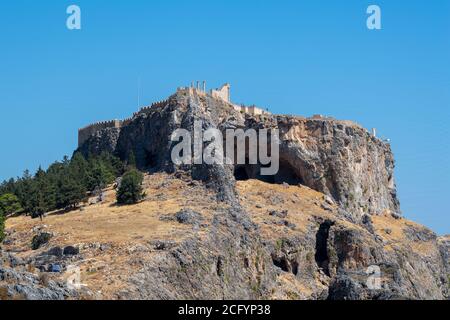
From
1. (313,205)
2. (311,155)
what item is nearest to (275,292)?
(313,205)

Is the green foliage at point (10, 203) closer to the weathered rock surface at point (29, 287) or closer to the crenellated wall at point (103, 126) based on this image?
the crenellated wall at point (103, 126)

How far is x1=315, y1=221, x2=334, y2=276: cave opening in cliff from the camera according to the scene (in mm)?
82062

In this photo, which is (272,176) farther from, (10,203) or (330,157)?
(10,203)

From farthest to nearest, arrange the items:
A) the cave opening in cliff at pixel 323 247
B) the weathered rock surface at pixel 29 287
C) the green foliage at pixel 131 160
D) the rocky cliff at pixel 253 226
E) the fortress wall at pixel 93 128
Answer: the fortress wall at pixel 93 128 < the green foliage at pixel 131 160 < the cave opening in cliff at pixel 323 247 < the rocky cliff at pixel 253 226 < the weathered rock surface at pixel 29 287

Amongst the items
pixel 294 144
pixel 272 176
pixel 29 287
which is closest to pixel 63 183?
pixel 272 176

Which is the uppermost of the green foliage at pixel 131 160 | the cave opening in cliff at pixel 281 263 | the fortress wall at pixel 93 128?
the fortress wall at pixel 93 128

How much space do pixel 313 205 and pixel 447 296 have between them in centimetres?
1853

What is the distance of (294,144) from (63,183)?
2294cm

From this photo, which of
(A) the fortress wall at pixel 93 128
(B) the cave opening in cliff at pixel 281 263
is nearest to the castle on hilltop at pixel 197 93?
(A) the fortress wall at pixel 93 128

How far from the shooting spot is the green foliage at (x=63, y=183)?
8425cm

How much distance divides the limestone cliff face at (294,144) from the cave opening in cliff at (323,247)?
906 centimetres

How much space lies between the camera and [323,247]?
272ft

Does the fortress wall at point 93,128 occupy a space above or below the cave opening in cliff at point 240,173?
above

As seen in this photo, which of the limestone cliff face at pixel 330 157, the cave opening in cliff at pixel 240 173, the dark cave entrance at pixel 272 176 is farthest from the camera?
the cave opening in cliff at pixel 240 173
